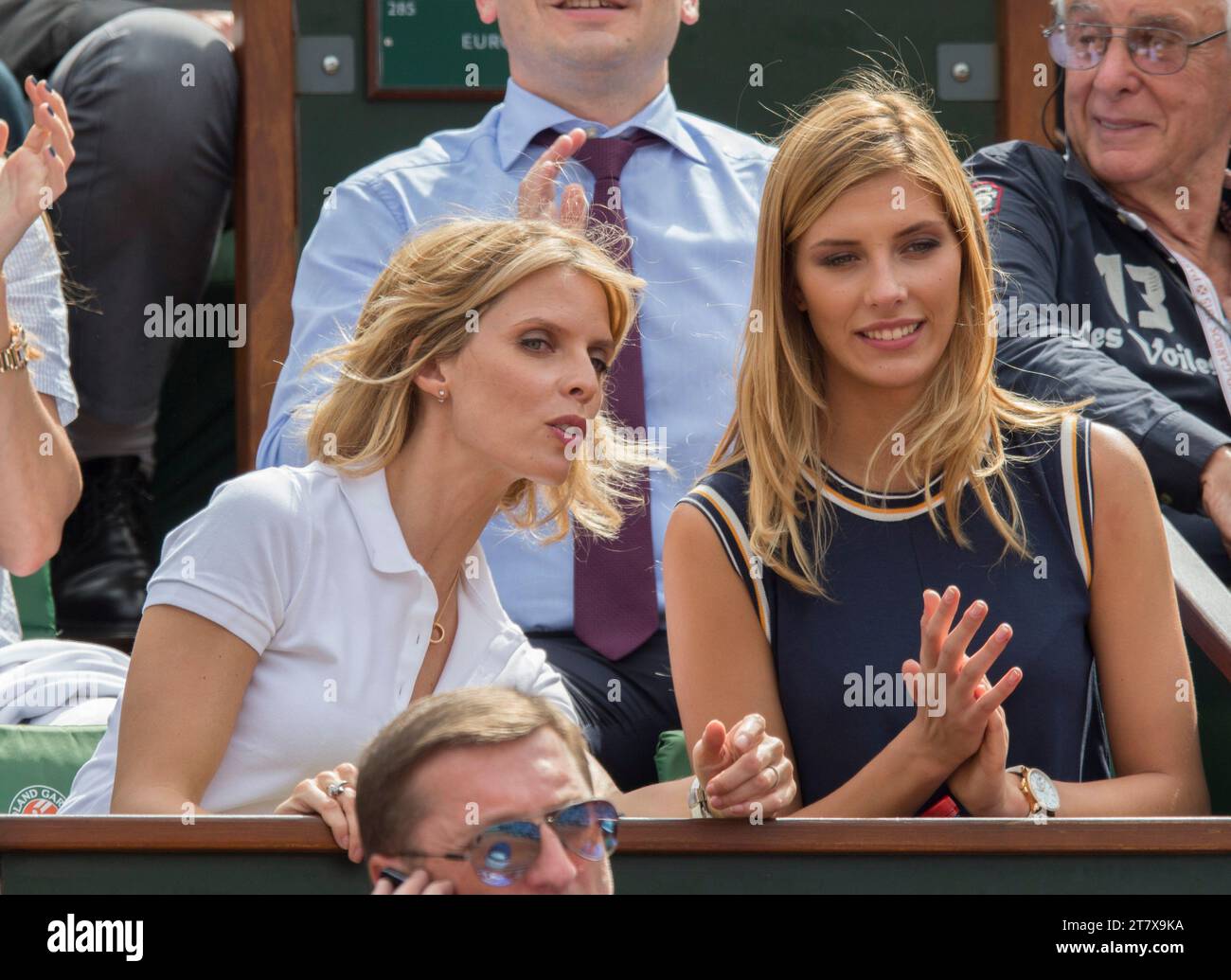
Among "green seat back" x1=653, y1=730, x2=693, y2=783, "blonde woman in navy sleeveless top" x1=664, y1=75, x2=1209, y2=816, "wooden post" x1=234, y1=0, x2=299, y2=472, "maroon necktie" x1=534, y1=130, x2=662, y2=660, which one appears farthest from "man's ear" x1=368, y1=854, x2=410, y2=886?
"wooden post" x1=234, y1=0, x2=299, y2=472

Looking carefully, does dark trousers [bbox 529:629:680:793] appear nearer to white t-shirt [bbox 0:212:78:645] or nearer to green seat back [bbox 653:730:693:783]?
green seat back [bbox 653:730:693:783]

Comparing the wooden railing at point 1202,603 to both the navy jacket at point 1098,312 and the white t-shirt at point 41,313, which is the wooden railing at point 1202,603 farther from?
the white t-shirt at point 41,313

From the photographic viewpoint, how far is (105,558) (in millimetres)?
2967

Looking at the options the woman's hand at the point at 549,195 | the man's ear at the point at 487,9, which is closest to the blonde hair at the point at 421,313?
the woman's hand at the point at 549,195

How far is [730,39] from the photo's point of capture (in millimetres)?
3348

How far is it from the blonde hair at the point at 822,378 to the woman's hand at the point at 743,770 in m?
0.38

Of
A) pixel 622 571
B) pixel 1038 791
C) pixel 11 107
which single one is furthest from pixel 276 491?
pixel 11 107

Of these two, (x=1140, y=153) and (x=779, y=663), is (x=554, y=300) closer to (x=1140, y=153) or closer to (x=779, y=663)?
(x=779, y=663)

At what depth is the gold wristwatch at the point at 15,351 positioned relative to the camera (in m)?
2.25

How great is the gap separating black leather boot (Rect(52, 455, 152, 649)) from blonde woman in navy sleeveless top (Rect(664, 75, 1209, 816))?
4.02ft

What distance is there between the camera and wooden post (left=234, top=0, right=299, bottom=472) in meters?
3.08
